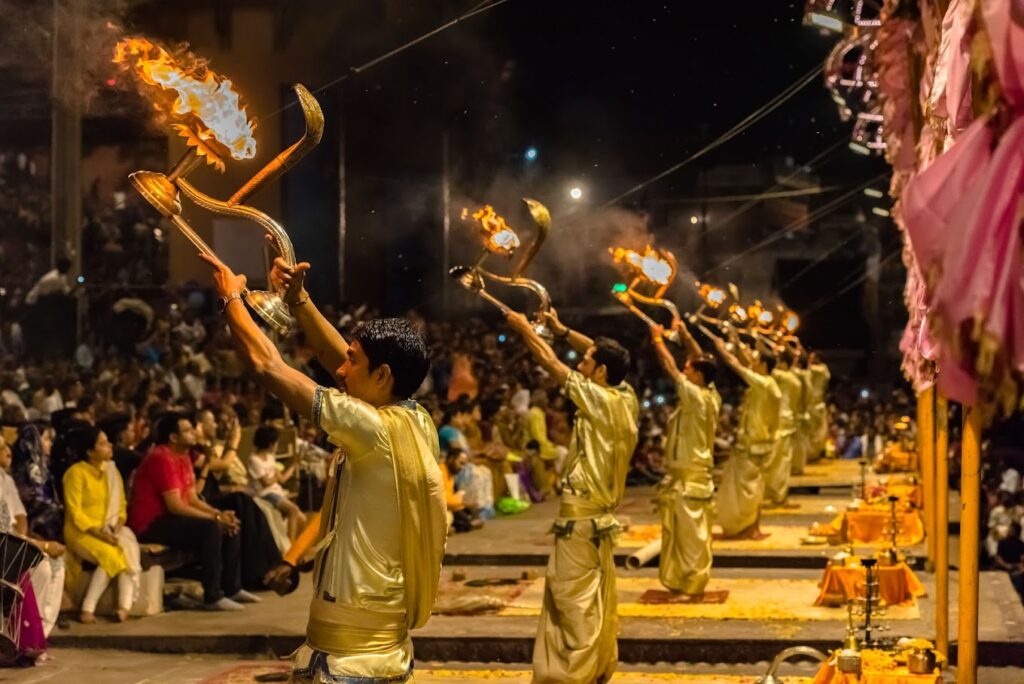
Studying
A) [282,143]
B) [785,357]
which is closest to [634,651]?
[282,143]

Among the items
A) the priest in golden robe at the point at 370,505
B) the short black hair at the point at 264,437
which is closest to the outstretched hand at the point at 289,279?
the priest in golden robe at the point at 370,505

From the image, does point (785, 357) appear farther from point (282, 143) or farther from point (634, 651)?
point (634, 651)

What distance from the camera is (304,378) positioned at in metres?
4.61

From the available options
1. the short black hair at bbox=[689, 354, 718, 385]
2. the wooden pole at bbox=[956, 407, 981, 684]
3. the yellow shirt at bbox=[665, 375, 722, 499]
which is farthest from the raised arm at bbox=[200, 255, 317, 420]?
the short black hair at bbox=[689, 354, 718, 385]

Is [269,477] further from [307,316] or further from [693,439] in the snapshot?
[307,316]

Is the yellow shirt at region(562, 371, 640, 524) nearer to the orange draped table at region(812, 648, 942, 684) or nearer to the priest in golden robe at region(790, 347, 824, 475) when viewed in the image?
the orange draped table at region(812, 648, 942, 684)

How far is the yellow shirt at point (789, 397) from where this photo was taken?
63.6ft

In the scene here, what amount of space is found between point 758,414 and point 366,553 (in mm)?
12474

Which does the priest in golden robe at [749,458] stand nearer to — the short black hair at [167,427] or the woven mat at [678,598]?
the woven mat at [678,598]

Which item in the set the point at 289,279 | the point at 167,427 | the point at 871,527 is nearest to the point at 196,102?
the point at 289,279

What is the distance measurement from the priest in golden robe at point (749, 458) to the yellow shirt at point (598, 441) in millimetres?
7328

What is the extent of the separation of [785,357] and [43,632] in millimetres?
20775

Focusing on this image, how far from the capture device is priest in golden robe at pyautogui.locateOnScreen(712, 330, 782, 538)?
53.9ft

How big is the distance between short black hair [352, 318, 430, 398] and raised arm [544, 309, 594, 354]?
394 cm
